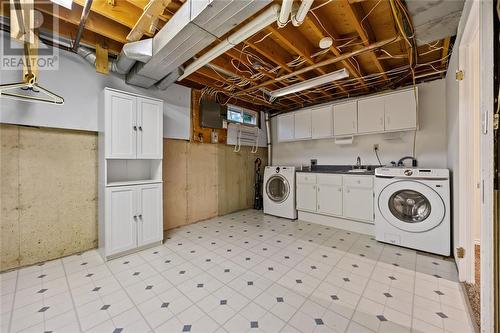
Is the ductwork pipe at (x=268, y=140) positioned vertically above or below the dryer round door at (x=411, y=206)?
above

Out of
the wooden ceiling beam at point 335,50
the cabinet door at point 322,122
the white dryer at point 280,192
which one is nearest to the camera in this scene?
the wooden ceiling beam at point 335,50

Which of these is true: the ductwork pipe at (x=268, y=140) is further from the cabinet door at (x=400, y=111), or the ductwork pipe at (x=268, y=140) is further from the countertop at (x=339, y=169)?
the cabinet door at (x=400, y=111)

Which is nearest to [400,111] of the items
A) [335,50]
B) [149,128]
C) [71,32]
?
[335,50]

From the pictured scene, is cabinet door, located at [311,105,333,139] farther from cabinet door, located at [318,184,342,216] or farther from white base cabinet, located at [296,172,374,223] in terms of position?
cabinet door, located at [318,184,342,216]

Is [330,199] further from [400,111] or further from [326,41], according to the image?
[326,41]

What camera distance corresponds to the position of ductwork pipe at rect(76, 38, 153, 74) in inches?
82.0

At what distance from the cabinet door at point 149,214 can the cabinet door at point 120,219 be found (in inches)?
3.0

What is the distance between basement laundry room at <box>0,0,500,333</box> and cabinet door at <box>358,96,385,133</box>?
32 mm

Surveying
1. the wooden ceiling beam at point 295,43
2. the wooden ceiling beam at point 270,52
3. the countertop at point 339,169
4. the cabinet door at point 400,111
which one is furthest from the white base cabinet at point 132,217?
the cabinet door at point 400,111

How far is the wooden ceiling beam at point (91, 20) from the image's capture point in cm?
186

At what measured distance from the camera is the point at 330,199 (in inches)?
145

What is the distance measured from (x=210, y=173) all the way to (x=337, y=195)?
253 cm

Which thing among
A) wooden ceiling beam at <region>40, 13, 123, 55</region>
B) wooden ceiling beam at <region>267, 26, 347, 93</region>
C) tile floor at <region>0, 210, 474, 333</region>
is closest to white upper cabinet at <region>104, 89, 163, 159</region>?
wooden ceiling beam at <region>40, 13, 123, 55</region>

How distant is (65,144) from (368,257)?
4.08 m
